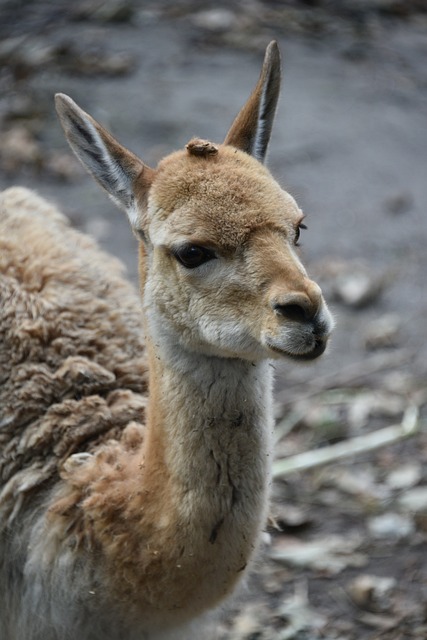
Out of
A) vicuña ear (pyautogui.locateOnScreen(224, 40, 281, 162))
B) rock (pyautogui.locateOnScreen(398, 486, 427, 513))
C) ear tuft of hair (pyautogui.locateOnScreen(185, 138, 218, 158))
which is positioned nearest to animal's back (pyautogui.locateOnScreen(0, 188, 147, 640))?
vicuña ear (pyautogui.locateOnScreen(224, 40, 281, 162))

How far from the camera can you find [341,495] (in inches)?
253

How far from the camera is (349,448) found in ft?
22.1

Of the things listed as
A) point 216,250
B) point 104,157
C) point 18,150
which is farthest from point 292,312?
point 18,150

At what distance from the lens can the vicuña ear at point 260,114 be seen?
4371 mm

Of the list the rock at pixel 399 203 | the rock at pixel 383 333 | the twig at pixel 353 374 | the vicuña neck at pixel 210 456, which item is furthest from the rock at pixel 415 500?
the rock at pixel 399 203

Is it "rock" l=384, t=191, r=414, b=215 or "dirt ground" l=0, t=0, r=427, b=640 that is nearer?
"dirt ground" l=0, t=0, r=427, b=640

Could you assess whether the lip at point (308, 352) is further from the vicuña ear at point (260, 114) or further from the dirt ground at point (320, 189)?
the vicuña ear at point (260, 114)

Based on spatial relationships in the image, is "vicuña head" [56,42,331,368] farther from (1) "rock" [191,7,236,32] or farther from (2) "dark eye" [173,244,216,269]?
(1) "rock" [191,7,236,32]

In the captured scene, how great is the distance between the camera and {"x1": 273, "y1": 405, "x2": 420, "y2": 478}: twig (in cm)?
657

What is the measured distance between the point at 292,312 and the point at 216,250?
0.42 metres

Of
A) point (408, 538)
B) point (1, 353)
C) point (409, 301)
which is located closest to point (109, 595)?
point (1, 353)

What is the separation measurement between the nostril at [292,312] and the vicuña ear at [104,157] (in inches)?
37.7

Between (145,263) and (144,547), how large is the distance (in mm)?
1099

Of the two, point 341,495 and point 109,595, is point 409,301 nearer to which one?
point 341,495
